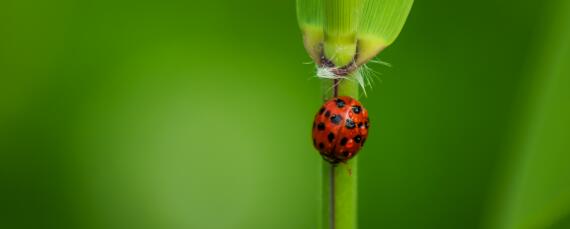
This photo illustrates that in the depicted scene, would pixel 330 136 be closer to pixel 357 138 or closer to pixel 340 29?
pixel 357 138

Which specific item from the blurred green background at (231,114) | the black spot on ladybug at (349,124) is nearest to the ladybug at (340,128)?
the black spot on ladybug at (349,124)

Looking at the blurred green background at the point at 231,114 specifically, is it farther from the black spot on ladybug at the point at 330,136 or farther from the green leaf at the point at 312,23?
the green leaf at the point at 312,23

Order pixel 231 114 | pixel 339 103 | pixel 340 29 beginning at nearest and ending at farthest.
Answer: pixel 340 29 < pixel 339 103 < pixel 231 114

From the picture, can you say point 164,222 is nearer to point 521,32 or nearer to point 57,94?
point 57,94

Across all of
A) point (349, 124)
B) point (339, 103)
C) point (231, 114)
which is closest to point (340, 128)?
point (349, 124)

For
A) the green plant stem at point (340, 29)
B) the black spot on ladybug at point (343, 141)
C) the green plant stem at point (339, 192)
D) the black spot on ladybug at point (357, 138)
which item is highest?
the green plant stem at point (340, 29)

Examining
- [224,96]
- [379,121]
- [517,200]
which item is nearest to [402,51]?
[379,121]
